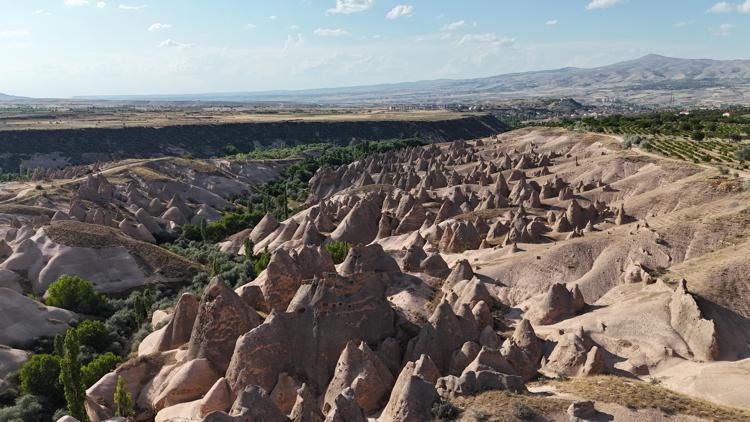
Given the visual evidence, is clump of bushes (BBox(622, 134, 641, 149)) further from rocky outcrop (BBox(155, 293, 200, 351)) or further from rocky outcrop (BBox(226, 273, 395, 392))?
rocky outcrop (BBox(155, 293, 200, 351))

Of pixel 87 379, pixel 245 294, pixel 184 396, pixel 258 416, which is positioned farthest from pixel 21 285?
pixel 258 416

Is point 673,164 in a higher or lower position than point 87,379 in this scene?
higher

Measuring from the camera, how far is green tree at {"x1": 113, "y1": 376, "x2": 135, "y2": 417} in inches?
977

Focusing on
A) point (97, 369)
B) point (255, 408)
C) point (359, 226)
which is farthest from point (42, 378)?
point (359, 226)

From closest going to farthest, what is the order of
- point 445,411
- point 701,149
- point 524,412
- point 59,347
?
point 524,412
point 445,411
point 59,347
point 701,149

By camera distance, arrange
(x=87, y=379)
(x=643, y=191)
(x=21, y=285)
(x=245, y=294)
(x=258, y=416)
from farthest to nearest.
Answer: (x=643, y=191) < (x=21, y=285) < (x=245, y=294) < (x=87, y=379) < (x=258, y=416)

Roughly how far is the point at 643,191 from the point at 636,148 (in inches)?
845

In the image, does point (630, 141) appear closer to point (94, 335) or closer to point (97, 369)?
point (94, 335)

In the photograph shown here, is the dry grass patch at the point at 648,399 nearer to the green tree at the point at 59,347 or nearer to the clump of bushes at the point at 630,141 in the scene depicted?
the green tree at the point at 59,347

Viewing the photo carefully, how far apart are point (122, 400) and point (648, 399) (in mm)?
20862

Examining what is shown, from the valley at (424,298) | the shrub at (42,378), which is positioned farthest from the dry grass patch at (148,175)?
the shrub at (42,378)

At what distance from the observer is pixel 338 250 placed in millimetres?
49219

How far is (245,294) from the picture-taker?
1329 inches

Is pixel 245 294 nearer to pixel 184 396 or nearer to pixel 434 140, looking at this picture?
pixel 184 396
